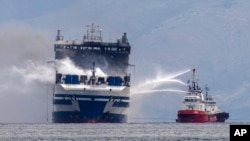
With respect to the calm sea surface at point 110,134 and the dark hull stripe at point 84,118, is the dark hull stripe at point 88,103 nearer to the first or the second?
the dark hull stripe at point 84,118

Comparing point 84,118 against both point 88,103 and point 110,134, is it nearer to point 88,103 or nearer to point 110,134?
point 88,103

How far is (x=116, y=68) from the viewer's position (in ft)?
652

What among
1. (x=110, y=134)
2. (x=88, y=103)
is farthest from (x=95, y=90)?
(x=110, y=134)

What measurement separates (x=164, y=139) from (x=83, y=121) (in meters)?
82.7

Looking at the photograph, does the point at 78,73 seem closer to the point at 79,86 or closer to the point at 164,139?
the point at 79,86

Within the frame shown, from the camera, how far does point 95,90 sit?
7239 inches

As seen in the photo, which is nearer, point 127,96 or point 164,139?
point 164,139

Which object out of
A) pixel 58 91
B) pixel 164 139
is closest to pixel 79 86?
pixel 58 91

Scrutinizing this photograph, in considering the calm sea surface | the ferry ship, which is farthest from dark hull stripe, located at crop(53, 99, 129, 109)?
the calm sea surface

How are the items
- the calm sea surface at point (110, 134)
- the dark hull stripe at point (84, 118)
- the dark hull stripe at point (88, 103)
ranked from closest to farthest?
the calm sea surface at point (110, 134) < the dark hull stripe at point (88, 103) < the dark hull stripe at point (84, 118)

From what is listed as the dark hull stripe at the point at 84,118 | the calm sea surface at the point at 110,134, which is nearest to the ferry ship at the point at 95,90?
the dark hull stripe at the point at 84,118

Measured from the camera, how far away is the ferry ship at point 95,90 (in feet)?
600

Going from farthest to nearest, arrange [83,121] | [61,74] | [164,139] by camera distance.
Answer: [61,74] → [83,121] → [164,139]

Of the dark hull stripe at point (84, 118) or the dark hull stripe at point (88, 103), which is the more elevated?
the dark hull stripe at point (88, 103)
